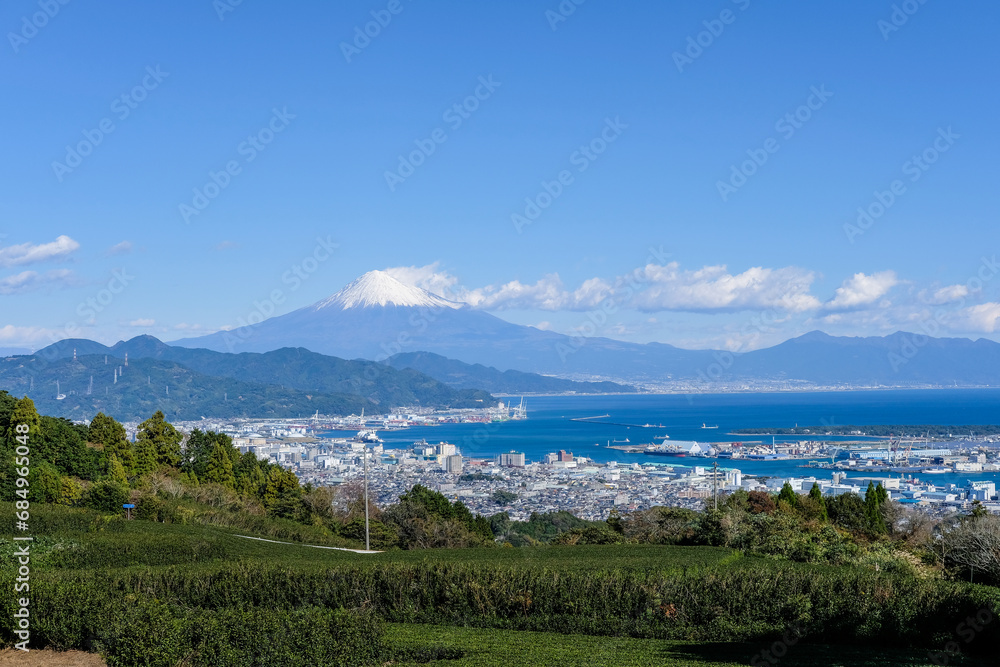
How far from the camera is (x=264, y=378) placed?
11906 centimetres

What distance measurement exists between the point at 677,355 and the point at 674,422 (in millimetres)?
93761

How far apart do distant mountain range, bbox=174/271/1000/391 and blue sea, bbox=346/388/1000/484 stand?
29187 millimetres

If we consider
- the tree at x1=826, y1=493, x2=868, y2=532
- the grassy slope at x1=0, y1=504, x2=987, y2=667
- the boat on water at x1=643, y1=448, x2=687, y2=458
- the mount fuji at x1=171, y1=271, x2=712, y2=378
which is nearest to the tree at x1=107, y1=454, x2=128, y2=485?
the grassy slope at x1=0, y1=504, x2=987, y2=667

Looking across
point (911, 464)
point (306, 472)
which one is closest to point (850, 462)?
point (911, 464)

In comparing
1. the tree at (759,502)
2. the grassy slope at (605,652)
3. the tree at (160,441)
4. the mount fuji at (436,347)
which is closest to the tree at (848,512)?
the tree at (759,502)

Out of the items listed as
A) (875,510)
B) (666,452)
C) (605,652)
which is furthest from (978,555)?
(666,452)

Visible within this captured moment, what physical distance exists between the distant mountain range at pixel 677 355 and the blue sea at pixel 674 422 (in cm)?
2919

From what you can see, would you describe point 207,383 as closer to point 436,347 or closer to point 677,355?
point 436,347

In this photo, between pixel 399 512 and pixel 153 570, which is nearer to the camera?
pixel 153 570

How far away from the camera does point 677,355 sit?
195m

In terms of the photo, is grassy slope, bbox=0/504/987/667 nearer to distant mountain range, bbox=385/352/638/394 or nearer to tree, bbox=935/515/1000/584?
tree, bbox=935/515/1000/584

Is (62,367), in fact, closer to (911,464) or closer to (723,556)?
(911,464)

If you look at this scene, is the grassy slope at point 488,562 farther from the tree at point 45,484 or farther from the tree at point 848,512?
the tree at point 848,512

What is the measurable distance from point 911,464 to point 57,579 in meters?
62.4
